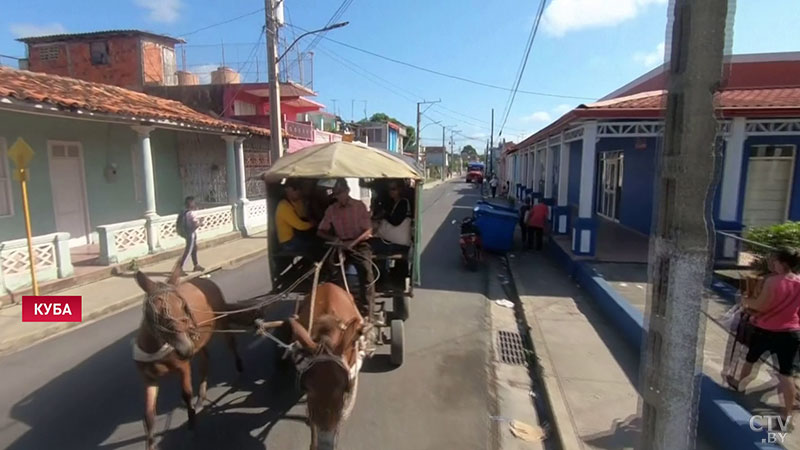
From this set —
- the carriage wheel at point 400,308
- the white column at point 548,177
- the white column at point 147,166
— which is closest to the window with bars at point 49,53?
the white column at point 147,166

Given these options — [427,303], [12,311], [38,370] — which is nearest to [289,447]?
[38,370]

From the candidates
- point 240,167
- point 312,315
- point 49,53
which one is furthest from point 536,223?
point 49,53

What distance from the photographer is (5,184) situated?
9.63m

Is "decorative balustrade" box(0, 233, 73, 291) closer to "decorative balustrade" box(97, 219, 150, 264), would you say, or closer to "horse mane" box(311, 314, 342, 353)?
"decorative balustrade" box(97, 219, 150, 264)

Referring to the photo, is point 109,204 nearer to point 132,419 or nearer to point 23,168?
point 23,168

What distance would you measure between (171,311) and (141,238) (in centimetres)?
862

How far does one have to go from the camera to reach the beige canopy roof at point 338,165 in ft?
16.7

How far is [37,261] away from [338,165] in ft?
22.0

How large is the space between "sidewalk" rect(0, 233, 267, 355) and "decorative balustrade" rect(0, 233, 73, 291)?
17.7 inches

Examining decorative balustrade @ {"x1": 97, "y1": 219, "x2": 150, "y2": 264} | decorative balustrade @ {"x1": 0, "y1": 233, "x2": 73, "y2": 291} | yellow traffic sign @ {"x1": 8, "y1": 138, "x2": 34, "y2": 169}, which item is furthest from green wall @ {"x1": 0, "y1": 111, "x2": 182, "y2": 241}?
yellow traffic sign @ {"x1": 8, "y1": 138, "x2": 34, "y2": 169}

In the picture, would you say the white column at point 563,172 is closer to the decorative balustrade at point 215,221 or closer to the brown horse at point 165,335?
the decorative balustrade at point 215,221

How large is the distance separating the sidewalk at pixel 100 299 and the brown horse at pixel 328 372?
6.01ft

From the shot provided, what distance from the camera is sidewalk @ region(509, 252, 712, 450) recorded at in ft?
13.1

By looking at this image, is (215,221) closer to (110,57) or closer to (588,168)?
(588,168)
